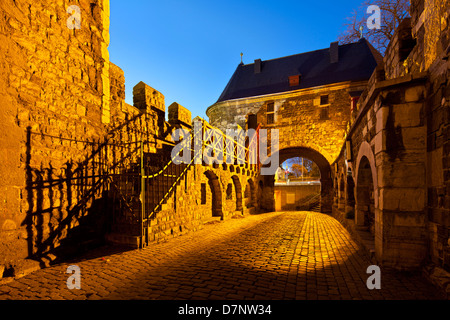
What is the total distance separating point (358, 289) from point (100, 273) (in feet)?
12.8

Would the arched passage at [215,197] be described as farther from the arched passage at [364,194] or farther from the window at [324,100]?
the window at [324,100]

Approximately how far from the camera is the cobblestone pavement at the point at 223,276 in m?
2.91

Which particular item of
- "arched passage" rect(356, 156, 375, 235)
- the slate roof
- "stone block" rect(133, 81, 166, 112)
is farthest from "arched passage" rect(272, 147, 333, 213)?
"stone block" rect(133, 81, 166, 112)

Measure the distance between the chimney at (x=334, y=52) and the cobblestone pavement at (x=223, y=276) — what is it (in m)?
16.5

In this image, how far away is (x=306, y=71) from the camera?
59.1 ft

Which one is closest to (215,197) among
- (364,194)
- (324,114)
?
(364,194)

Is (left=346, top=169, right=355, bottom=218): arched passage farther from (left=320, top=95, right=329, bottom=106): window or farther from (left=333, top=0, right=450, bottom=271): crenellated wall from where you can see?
(left=320, top=95, right=329, bottom=106): window

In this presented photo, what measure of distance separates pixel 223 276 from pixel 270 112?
14934mm

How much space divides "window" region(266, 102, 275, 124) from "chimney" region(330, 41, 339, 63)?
19.7ft

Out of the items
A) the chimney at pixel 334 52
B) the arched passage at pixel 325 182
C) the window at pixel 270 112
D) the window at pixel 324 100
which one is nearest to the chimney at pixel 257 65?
the window at pixel 270 112

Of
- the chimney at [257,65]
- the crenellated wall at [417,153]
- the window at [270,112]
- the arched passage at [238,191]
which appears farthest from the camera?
the chimney at [257,65]

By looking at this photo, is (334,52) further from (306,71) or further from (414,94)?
(414,94)

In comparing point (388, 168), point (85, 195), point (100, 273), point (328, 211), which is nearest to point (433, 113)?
point (388, 168)
